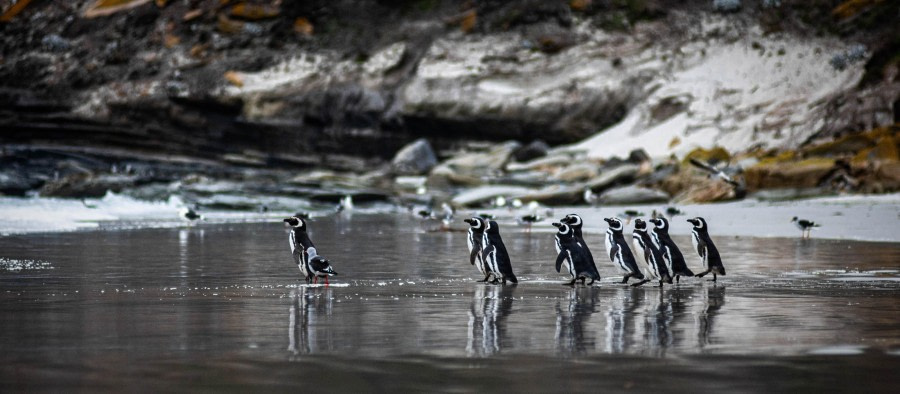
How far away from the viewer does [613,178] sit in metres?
37.6

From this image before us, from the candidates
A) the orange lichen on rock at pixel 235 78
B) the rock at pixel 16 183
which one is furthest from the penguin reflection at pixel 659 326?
the orange lichen on rock at pixel 235 78

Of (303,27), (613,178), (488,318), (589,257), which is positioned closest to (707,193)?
(613,178)

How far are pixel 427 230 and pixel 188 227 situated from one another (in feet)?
17.7

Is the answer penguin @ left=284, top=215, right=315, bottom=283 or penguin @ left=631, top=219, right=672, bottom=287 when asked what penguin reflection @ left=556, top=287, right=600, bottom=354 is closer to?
penguin @ left=631, top=219, right=672, bottom=287

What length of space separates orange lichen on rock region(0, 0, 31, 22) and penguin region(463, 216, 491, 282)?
7424 centimetres

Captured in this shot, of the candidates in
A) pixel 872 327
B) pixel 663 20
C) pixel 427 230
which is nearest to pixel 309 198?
pixel 427 230

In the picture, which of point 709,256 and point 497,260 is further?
point 709,256

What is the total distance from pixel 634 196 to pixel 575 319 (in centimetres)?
2385

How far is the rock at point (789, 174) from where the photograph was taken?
2958cm

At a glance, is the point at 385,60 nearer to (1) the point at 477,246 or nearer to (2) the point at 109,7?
(2) the point at 109,7

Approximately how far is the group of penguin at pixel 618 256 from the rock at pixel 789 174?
17.2 m

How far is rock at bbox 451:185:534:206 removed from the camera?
37781 mm

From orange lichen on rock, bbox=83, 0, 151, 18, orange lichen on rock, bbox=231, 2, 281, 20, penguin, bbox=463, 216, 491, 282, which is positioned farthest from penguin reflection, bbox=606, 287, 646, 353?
orange lichen on rock, bbox=83, 0, 151, 18

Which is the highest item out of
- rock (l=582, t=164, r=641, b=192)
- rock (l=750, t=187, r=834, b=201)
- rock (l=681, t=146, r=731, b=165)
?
rock (l=681, t=146, r=731, b=165)
